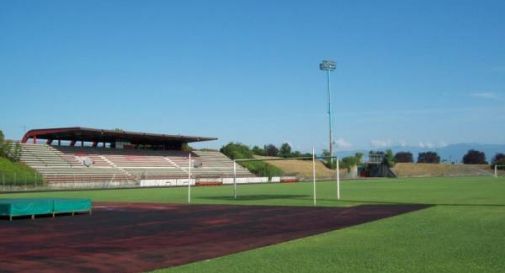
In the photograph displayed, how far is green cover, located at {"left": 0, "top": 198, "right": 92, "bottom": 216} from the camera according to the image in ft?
72.8

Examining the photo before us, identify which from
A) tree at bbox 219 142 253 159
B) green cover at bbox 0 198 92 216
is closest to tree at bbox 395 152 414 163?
tree at bbox 219 142 253 159

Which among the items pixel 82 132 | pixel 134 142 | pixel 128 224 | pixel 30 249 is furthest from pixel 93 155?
pixel 30 249

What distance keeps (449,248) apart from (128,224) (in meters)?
11.4

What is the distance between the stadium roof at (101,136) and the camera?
68.6 m

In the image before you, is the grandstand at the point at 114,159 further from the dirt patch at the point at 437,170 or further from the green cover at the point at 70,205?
the dirt patch at the point at 437,170

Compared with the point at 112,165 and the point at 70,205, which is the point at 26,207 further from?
the point at 112,165

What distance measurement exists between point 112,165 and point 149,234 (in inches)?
2222

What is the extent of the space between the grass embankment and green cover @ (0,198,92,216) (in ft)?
101

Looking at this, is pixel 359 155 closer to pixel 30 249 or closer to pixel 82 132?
pixel 82 132

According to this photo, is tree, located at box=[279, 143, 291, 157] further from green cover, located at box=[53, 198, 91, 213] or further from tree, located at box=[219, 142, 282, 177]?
green cover, located at box=[53, 198, 91, 213]

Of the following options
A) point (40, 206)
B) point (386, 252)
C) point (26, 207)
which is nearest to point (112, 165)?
point (40, 206)

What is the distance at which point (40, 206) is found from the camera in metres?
23.1

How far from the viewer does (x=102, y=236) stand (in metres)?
16.2

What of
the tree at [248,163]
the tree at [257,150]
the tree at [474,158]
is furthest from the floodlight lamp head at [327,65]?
the tree at [474,158]
